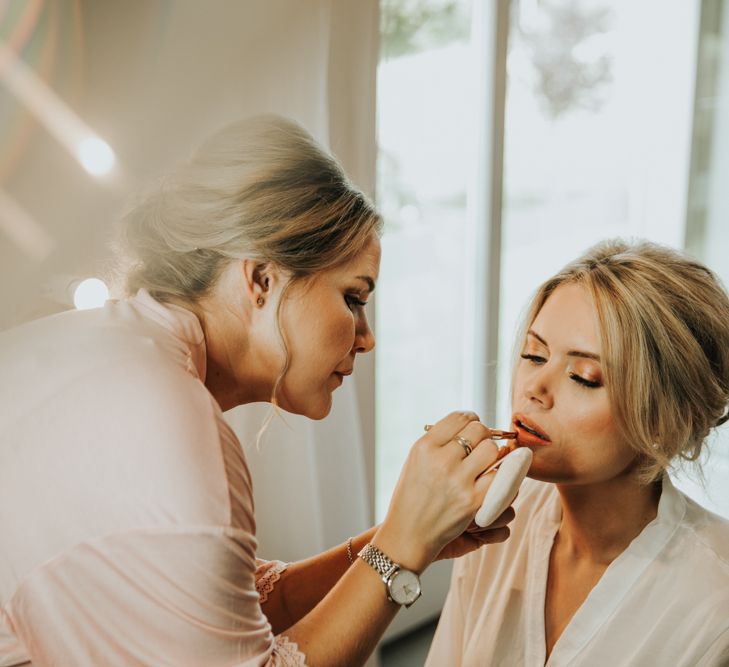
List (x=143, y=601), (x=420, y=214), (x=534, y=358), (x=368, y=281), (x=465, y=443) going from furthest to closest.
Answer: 1. (x=420, y=214)
2. (x=534, y=358)
3. (x=368, y=281)
4. (x=465, y=443)
5. (x=143, y=601)

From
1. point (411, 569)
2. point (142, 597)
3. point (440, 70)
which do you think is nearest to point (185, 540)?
point (142, 597)

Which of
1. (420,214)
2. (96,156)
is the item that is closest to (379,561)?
(96,156)

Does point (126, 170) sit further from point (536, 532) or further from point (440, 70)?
point (440, 70)

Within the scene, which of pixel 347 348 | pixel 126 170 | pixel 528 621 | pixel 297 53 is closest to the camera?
pixel 347 348

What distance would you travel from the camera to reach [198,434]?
0.86 meters


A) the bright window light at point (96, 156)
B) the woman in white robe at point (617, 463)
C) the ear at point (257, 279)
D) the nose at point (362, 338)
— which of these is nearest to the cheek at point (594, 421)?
the woman in white robe at point (617, 463)

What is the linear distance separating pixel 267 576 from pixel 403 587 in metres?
0.47

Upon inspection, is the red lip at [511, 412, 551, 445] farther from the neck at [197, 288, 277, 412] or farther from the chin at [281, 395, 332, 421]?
the neck at [197, 288, 277, 412]

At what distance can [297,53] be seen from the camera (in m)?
1.87

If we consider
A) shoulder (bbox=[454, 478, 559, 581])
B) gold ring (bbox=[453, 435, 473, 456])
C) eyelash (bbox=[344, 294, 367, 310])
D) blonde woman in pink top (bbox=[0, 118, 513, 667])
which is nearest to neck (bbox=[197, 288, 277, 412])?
blonde woman in pink top (bbox=[0, 118, 513, 667])

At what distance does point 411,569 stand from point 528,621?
507 mm

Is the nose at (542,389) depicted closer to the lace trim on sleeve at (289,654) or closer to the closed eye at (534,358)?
the closed eye at (534,358)

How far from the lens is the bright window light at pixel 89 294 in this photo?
1.21 metres

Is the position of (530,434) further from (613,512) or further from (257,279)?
(257,279)
